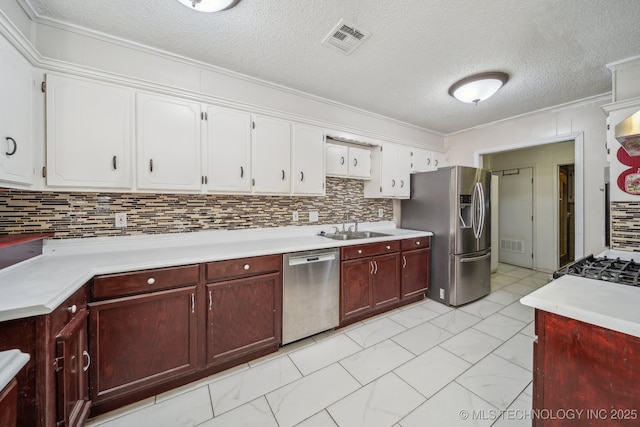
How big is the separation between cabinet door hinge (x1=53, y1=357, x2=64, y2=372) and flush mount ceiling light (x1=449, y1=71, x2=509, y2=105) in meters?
3.45

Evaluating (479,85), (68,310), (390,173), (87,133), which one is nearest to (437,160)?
(390,173)

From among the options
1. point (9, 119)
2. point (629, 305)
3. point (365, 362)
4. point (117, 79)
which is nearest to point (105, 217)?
point (9, 119)

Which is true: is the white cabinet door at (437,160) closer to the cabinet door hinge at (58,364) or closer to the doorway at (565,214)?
the doorway at (565,214)

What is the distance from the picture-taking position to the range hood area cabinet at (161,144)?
167cm

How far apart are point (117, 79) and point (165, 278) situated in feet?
4.86

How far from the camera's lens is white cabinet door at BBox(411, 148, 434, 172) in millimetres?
3719

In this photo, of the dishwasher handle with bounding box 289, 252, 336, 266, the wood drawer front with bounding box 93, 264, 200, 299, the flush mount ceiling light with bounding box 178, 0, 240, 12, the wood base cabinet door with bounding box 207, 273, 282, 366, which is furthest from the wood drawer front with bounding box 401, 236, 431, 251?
the flush mount ceiling light with bounding box 178, 0, 240, 12

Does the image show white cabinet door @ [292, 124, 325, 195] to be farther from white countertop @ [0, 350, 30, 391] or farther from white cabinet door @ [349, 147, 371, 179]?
white countertop @ [0, 350, 30, 391]

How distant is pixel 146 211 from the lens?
2096mm

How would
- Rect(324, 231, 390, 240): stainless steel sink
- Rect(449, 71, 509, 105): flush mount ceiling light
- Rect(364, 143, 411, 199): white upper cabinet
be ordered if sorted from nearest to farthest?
Rect(449, 71, 509, 105): flush mount ceiling light, Rect(324, 231, 390, 240): stainless steel sink, Rect(364, 143, 411, 199): white upper cabinet

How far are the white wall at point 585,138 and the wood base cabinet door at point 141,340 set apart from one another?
13.6 feet

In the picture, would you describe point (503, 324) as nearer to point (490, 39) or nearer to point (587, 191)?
point (587, 191)

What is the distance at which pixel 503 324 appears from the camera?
2.65m

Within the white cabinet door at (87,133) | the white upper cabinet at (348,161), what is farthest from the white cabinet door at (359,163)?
the white cabinet door at (87,133)
